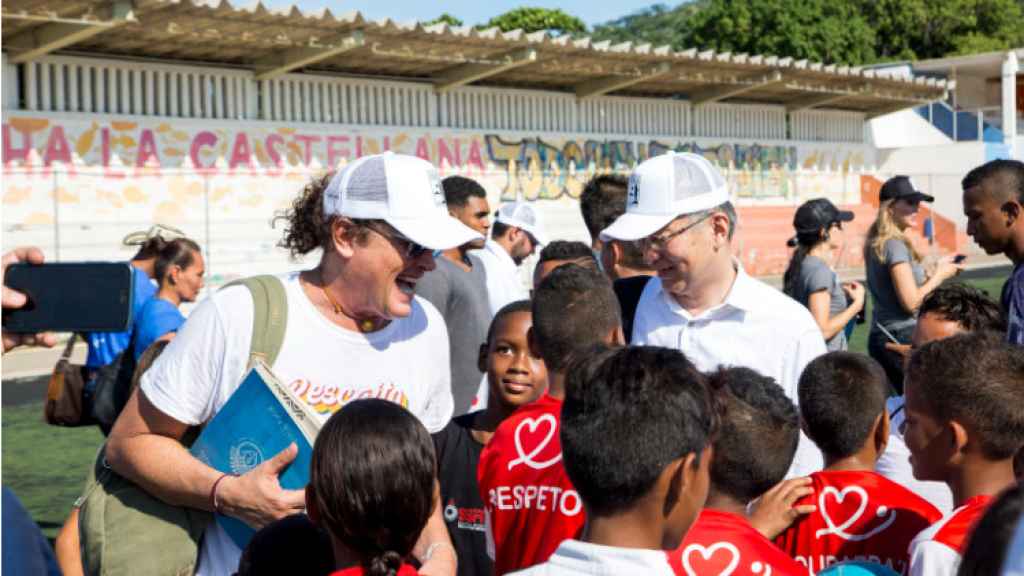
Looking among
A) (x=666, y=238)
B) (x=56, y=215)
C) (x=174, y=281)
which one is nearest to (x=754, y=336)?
(x=666, y=238)

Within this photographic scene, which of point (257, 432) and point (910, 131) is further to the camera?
point (910, 131)

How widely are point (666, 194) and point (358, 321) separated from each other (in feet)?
3.74

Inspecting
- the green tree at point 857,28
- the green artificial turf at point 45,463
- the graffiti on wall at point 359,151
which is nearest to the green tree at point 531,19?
the green tree at point 857,28

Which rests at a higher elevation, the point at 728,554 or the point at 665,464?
the point at 665,464

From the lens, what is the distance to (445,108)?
875 inches

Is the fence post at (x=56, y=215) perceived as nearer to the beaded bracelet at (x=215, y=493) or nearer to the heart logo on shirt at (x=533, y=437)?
the beaded bracelet at (x=215, y=493)

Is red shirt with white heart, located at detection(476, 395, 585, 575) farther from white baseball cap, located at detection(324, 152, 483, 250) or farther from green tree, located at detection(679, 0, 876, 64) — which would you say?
green tree, located at detection(679, 0, 876, 64)

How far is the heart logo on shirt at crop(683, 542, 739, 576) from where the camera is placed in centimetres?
242

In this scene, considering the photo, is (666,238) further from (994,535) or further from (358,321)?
(994,535)

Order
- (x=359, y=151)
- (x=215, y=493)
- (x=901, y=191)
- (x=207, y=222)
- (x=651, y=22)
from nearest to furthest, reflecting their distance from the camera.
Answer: (x=215, y=493), (x=901, y=191), (x=207, y=222), (x=359, y=151), (x=651, y=22)

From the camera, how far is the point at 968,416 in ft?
9.64

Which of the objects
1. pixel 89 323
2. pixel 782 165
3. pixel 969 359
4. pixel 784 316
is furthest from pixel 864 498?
pixel 782 165

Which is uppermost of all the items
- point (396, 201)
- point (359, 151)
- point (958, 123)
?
point (958, 123)

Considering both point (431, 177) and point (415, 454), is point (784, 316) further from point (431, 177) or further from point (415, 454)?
point (415, 454)
